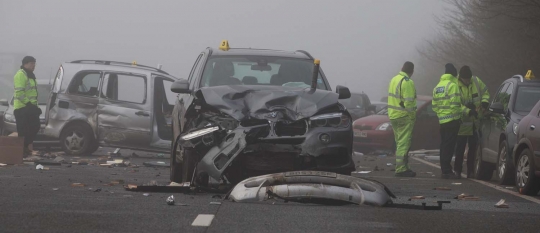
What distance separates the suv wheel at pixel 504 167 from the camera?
15562 millimetres

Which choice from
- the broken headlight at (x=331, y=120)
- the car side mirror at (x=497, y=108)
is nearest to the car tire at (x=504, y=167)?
the car side mirror at (x=497, y=108)

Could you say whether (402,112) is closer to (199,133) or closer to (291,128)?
(291,128)

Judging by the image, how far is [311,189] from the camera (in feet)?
34.8

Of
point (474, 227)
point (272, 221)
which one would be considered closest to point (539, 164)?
point (474, 227)

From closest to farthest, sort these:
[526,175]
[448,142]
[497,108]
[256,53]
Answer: [526,175] → [256,53] → [497,108] → [448,142]

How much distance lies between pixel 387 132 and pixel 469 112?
933 centimetres

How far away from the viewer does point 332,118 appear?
483 inches

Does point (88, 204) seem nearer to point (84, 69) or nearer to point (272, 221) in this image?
point (272, 221)

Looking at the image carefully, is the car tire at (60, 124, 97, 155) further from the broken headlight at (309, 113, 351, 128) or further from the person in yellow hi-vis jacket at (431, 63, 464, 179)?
the broken headlight at (309, 113, 351, 128)

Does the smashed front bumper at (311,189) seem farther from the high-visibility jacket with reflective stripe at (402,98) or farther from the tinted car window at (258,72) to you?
the high-visibility jacket with reflective stripe at (402,98)

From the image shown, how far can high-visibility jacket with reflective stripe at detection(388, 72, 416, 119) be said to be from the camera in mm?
17812

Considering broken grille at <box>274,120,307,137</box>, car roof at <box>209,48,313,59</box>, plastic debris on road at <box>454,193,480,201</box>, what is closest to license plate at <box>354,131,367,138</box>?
car roof at <box>209,48,313,59</box>

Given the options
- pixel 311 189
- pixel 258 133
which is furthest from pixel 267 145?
→ pixel 311 189

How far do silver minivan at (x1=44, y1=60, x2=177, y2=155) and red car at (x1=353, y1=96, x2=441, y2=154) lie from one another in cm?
681
